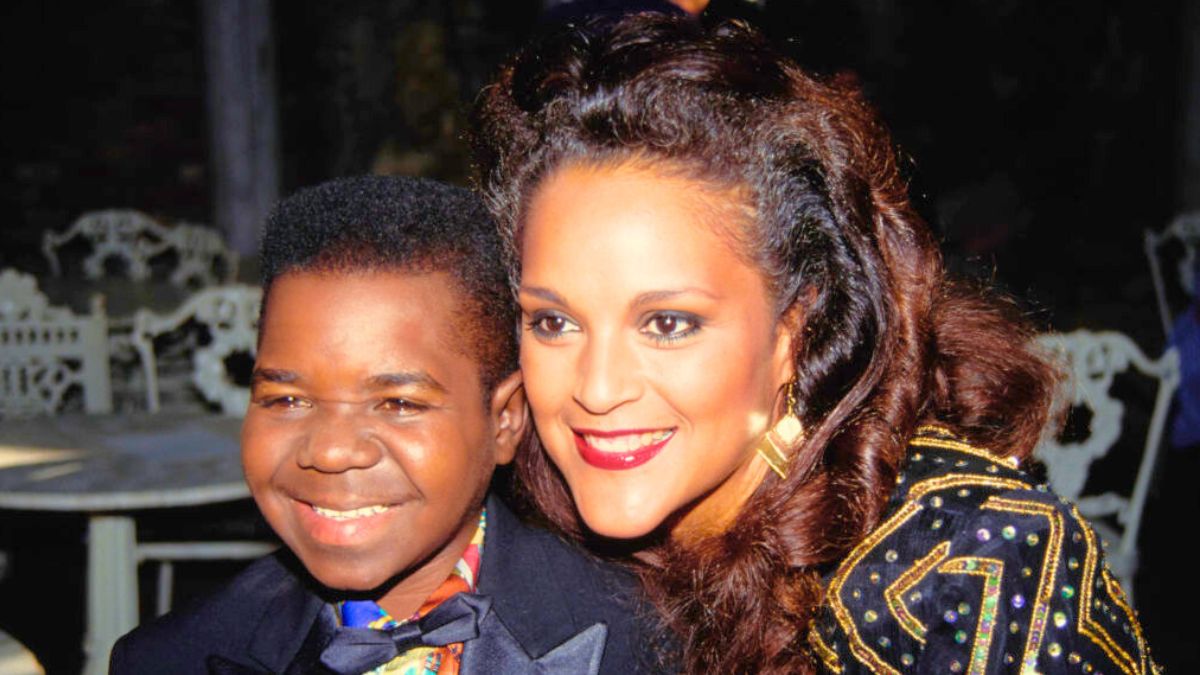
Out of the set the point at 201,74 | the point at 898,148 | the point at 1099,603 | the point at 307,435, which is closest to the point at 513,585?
the point at 307,435

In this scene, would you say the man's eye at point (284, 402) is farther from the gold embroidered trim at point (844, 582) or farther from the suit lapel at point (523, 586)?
the gold embroidered trim at point (844, 582)

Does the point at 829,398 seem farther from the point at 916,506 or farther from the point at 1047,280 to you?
the point at 1047,280

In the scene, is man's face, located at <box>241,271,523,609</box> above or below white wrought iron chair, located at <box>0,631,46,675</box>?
above

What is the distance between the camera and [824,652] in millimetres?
1554

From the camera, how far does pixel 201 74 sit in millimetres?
6758

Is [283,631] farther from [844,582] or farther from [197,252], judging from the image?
[197,252]

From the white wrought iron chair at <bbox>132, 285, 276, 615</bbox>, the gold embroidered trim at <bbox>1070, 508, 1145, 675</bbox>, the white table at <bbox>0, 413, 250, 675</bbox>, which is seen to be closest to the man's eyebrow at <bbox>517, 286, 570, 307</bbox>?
the gold embroidered trim at <bbox>1070, 508, 1145, 675</bbox>

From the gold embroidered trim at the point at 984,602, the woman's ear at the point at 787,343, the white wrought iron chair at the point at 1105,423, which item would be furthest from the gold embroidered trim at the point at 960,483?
the white wrought iron chair at the point at 1105,423

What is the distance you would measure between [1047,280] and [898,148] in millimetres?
5611

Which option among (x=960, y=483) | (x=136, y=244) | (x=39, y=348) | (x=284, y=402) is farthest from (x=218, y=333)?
(x=136, y=244)

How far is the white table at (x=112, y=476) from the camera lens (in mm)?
2363

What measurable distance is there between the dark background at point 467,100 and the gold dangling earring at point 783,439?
526 centimetres

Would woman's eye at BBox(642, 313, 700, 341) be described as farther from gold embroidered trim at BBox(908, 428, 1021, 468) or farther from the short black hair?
gold embroidered trim at BBox(908, 428, 1021, 468)

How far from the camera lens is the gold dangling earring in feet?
5.39
